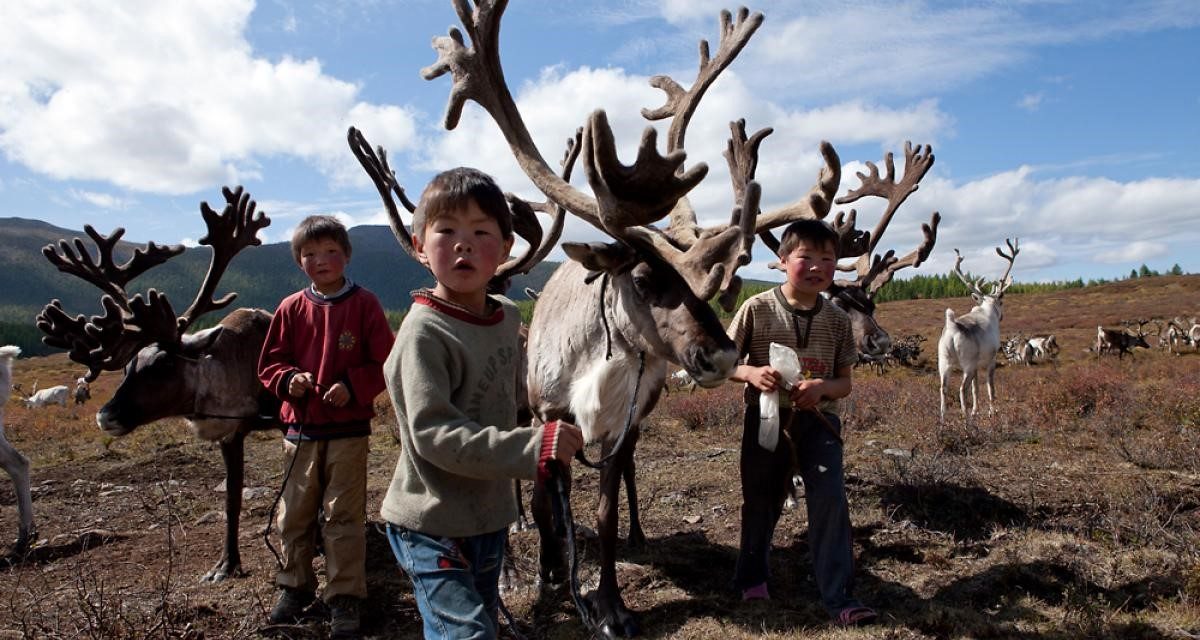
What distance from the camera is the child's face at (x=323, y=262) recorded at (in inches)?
161

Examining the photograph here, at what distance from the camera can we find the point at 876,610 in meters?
3.94

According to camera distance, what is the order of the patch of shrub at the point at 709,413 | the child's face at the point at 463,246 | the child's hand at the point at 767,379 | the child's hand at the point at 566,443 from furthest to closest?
the patch of shrub at the point at 709,413
the child's hand at the point at 767,379
the child's face at the point at 463,246
the child's hand at the point at 566,443

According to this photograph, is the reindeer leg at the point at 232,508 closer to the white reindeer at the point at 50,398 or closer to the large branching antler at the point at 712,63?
the large branching antler at the point at 712,63

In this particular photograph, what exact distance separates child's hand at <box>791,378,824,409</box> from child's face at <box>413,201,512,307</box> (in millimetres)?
2143

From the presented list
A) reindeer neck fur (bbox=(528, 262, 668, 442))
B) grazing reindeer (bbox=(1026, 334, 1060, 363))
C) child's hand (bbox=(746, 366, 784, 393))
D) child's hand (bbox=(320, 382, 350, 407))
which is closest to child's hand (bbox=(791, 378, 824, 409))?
child's hand (bbox=(746, 366, 784, 393))

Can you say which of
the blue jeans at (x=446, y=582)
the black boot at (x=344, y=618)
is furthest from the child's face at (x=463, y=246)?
the black boot at (x=344, y=618)

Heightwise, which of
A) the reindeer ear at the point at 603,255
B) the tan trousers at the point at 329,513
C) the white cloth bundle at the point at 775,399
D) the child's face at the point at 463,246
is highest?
the reindeer ear at the point at 603,255

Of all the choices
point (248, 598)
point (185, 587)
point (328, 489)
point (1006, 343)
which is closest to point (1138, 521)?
point (328, 489)

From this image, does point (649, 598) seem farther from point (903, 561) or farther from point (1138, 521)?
point (1138, 521)

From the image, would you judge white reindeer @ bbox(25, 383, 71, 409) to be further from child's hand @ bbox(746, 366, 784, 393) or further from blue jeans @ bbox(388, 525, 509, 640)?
blue jeans @ bbox(388, 525, 509, 640)

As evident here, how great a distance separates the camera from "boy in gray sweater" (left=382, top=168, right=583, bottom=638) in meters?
2.03

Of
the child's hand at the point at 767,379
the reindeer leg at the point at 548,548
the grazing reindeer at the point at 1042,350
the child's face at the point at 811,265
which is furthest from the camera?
the grazing reindeer at the point at 1042,350

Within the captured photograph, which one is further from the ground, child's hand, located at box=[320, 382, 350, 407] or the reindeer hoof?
child's hand, located at box=[320, 382, 350, 407]

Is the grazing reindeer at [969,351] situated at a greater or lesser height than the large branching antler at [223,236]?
lesser
